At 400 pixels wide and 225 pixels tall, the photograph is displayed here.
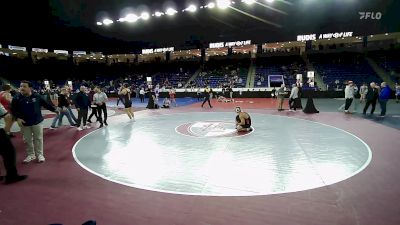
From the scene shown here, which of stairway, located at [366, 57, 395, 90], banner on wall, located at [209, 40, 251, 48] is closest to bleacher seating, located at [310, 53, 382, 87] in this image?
stairway, located at [366, 57, 395, 90]

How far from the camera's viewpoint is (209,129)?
1171cm

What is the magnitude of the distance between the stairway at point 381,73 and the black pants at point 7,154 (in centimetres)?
3182

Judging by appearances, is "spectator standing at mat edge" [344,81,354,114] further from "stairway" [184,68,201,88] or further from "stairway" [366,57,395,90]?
"stairway" [184,68,201,88]

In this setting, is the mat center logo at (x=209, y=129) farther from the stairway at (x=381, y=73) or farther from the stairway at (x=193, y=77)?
the stairway at (x=381, y=73)

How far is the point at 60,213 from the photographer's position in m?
4.57

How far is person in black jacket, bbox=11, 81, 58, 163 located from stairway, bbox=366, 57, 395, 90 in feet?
102

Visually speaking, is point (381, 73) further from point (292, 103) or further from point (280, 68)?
point (292, 103)

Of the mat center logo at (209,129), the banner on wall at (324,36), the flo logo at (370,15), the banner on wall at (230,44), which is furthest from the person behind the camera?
the banner on wall at (230,44)

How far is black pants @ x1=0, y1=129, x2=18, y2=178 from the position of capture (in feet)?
19.5

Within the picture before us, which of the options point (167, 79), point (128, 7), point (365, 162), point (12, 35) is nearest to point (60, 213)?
point (365, 162)

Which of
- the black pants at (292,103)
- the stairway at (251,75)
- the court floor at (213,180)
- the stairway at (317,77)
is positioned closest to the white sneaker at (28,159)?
the court floor at (213,180)

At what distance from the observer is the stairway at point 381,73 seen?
28.5 metres

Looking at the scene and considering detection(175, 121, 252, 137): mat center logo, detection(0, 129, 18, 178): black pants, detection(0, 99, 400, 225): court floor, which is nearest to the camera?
detection(0, 99, 400, 225): court floor

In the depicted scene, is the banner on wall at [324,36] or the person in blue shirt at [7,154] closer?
the person in blue shirt at [7,154]
